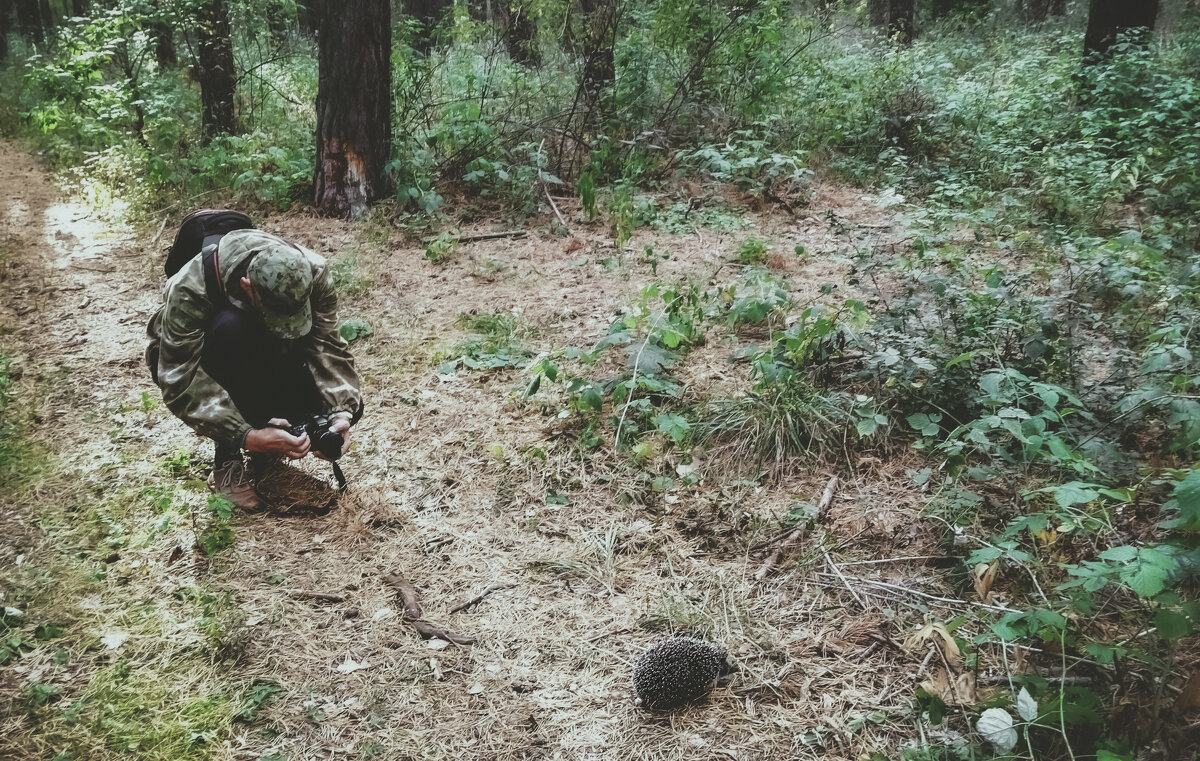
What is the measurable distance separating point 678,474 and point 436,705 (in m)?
1.43

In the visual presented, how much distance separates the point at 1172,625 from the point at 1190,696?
0.35m

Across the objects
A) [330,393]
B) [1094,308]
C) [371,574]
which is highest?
[1094,308]

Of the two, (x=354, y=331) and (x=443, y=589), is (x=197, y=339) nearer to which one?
(x=443, y=589)

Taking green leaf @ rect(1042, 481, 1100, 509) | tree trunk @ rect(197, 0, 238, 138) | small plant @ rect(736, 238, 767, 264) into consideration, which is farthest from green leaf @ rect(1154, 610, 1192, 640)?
tree trunk @ rect(197, 0, 238, 138)

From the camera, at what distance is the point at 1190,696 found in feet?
5.80

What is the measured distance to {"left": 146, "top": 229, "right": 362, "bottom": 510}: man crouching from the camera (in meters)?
2.77

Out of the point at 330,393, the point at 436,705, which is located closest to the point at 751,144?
the point at 330,393

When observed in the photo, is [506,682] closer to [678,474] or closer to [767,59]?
[678,474]

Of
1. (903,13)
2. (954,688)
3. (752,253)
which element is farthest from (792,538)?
(903,13)

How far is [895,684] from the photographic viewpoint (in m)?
2.18

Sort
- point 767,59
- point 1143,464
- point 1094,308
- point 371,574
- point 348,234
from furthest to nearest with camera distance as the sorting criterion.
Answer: point 767,59
point 348,234
point 1094,308
point 371,574
point 1143,464

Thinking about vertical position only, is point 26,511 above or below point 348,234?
below

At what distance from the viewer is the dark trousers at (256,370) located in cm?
288

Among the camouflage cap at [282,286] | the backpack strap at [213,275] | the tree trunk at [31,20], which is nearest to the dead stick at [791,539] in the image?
the camouflage cap at [282,286]
